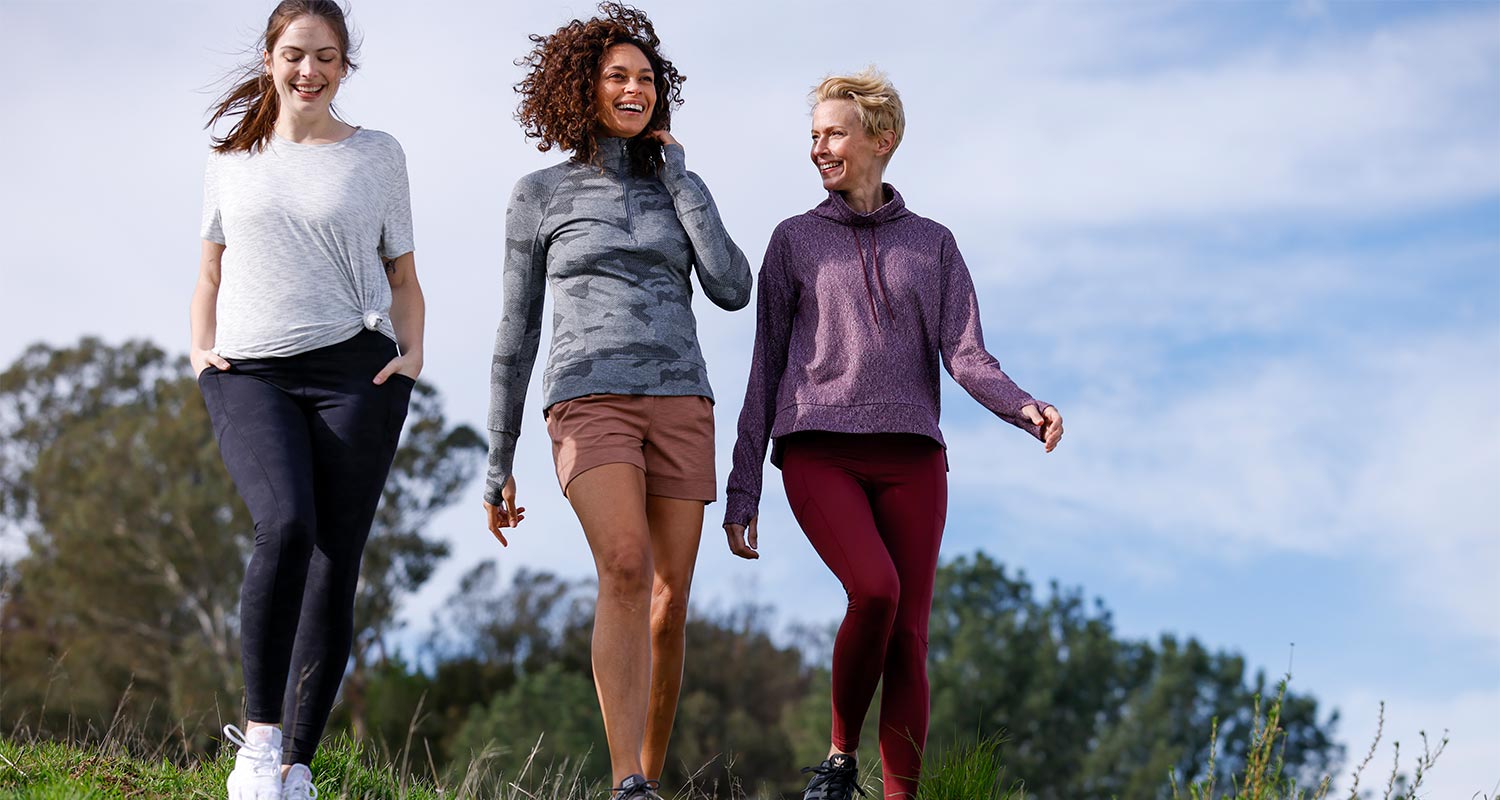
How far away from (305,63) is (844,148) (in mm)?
1866

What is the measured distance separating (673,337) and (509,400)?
662mm

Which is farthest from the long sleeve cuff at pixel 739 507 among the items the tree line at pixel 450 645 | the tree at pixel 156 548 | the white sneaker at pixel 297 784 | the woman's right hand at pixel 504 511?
the tree at pixel 156 548

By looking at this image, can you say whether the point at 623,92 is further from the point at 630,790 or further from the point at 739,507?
the point at 630,790

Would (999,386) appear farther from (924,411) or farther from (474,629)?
(474,629)

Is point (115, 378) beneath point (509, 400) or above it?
above

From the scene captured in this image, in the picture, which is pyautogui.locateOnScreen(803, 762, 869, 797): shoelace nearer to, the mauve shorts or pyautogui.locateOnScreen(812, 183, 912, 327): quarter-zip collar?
the mauve shorts

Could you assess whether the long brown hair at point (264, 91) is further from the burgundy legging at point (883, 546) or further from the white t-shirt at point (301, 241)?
the burgundy legging at point (883, 546)

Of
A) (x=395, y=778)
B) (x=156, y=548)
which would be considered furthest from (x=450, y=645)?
(x=395, y=778)

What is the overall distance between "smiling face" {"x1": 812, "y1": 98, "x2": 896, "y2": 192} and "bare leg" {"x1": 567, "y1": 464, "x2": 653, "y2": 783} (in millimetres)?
1400

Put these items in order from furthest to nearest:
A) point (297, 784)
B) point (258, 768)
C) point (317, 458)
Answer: point (317, 458) < point (297, 784) < point (258, 768)

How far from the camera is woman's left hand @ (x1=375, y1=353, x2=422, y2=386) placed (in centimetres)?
449

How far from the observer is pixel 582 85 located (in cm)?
512

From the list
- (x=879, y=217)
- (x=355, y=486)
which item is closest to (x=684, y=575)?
(x=355, y=486)

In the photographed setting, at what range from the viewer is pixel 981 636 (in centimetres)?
4141
